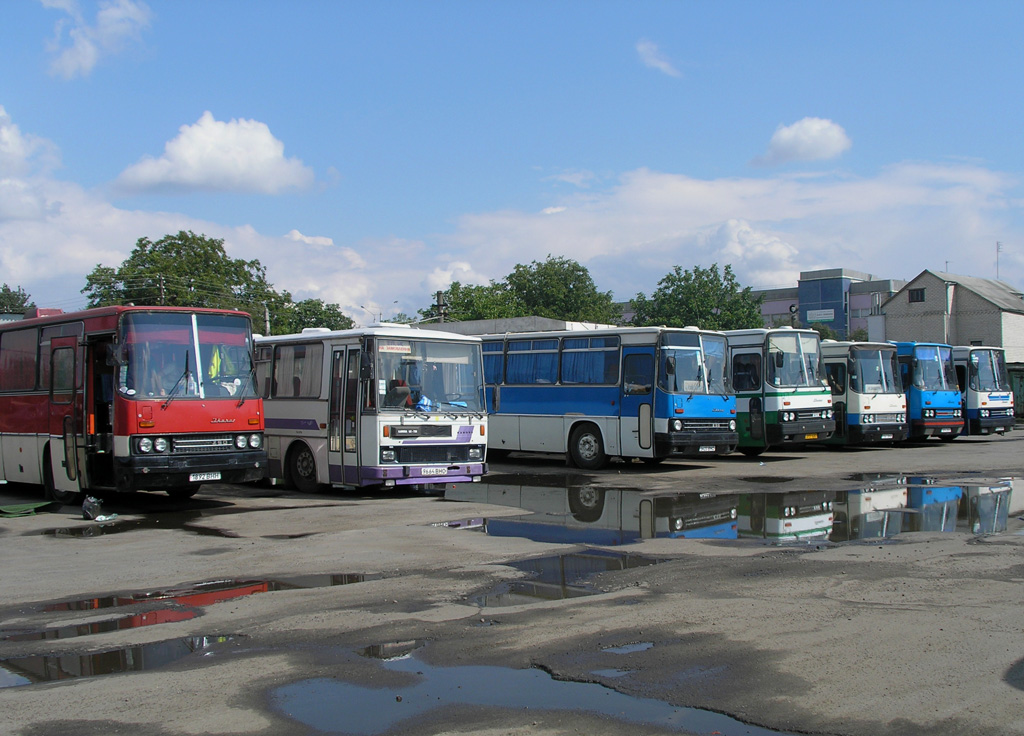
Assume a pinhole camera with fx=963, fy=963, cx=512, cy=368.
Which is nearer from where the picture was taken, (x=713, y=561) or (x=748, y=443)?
(x=713, y=561)

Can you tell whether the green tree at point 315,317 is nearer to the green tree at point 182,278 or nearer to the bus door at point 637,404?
the green tree at point 182,278

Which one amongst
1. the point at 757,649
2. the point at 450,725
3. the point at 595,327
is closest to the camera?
the point at 450,725

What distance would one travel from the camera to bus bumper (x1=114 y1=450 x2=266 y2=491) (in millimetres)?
13305

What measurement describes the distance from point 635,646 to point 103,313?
10661 millimetres

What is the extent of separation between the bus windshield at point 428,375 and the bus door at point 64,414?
4.52m

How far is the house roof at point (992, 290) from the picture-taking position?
68125 millimetres

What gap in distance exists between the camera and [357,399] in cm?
1558

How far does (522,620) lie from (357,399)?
906 cm

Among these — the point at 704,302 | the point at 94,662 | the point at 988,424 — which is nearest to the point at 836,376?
the point at 988,424

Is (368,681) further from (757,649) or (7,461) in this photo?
(7,461)

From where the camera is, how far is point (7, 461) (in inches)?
643

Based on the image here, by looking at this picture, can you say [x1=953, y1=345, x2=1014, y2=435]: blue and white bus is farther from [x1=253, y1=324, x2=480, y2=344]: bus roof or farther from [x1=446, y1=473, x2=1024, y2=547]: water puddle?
[x1=253, y1=324, x2=480, y2=344]: bus roof

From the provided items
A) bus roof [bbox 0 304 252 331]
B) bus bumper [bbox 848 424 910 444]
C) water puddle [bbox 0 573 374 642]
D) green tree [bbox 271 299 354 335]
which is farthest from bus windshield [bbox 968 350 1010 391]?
green tree [bbox 271 299 354 335]

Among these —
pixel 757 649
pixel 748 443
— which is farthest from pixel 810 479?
pixel 757 649
